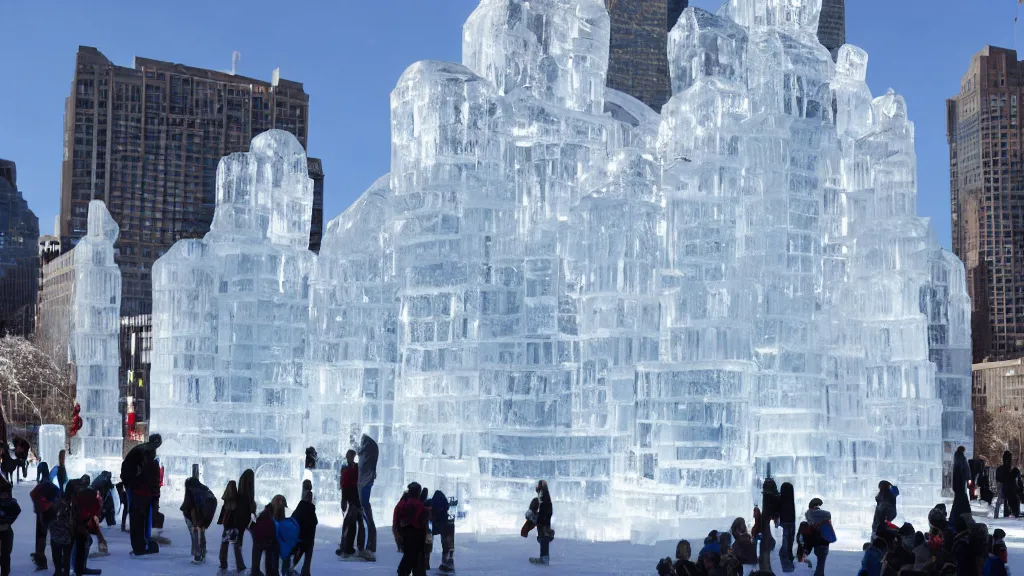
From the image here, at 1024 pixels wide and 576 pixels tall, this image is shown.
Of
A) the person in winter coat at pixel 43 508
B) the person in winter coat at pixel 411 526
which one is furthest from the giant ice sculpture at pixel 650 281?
the person in winter coat at pixel 43 508

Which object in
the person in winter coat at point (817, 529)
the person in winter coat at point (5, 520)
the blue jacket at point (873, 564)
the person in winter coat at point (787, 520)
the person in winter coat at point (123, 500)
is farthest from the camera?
the person in winter coat at point (123, 500)

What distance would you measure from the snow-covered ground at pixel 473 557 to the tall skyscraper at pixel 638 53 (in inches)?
4707

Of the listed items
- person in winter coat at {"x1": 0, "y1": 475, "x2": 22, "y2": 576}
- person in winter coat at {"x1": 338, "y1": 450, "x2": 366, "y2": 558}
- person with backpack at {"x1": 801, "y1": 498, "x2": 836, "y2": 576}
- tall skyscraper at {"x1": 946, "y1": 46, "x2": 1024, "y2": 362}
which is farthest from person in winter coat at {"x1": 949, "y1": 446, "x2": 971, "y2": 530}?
tall skyscraper at {"x1": 946, "y1": 46, "x2": 1024, "y2": 362}

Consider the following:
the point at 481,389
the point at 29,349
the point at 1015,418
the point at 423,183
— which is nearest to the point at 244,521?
the point at 481,389

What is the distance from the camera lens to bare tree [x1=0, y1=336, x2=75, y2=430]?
2798 inches

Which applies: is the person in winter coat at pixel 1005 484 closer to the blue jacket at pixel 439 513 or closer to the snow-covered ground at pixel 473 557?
the snow-covered ground at pixel 473 557

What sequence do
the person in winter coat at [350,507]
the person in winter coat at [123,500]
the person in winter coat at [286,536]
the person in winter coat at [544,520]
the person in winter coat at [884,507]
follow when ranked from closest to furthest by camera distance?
the person in winter coat at [286,536]
the person in winter coat at [350,507]
the person in winter coat at [884,507]
the person in winter coat at [544,520]
the person in winter coat at [123,500]

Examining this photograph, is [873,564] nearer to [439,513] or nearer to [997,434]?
[439,513]

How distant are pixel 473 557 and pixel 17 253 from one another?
471 feet

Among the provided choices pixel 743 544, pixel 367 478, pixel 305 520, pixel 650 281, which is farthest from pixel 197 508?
pixel 650 281

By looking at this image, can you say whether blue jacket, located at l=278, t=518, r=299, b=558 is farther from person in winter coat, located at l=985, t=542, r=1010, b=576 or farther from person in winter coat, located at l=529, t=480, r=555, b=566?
person in winter coat, located at l=985, t=542, r=1010, b=576

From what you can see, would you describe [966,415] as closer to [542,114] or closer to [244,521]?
[542,114]

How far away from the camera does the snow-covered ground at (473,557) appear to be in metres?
17.7

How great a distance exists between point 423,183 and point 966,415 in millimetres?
14771
